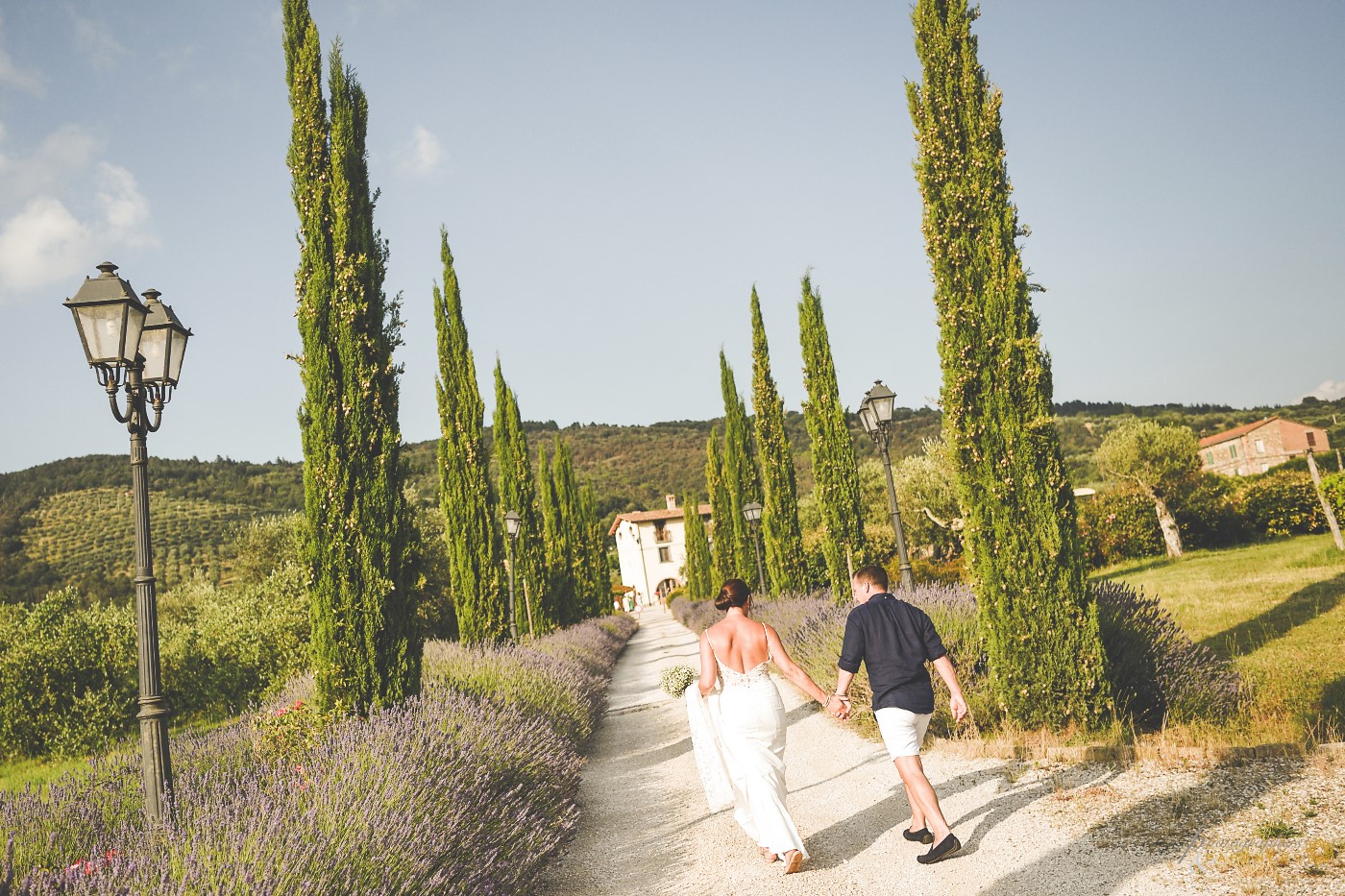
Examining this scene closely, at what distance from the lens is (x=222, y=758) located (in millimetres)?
5605

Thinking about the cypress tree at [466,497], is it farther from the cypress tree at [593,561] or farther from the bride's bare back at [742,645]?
the cypress tree at [593,561]

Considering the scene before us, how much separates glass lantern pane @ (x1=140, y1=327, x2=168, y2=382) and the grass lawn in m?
7.74

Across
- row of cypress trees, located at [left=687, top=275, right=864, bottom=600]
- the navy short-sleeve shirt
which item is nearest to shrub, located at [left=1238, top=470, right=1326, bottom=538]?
row of cypress trees, located at [left=687, top=275, right=864, bottom=600]

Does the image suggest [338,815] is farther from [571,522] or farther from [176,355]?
[571,522]

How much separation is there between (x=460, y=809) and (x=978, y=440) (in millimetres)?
5325

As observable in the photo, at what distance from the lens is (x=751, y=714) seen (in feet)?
15.5

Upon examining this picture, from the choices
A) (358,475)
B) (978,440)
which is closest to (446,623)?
(358,475)

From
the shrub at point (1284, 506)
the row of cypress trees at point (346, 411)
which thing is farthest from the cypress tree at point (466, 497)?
the shrub at point (1284, 506)

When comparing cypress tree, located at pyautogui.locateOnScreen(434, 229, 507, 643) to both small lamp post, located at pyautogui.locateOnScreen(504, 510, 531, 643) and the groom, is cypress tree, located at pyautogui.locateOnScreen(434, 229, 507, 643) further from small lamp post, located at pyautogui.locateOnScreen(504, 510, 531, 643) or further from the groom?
the groom

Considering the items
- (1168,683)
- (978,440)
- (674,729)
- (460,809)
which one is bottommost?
(674,729)

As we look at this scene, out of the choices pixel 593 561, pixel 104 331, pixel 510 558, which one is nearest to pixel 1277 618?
pixel 510 558

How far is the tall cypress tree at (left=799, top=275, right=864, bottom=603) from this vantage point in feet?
48.0

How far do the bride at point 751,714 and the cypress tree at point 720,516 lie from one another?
2220 centimetres

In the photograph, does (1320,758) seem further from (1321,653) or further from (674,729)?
(674,729)
